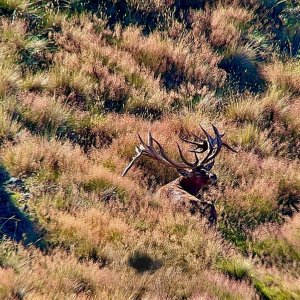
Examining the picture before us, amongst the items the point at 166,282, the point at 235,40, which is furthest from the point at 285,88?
the point at 166,282

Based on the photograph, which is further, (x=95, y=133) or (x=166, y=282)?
(x=95, y=133)

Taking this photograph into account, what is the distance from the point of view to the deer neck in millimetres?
7965

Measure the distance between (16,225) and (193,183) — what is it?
266cm

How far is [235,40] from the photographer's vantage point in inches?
514

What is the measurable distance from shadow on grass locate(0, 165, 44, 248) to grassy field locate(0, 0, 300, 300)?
→ 0.06 feet

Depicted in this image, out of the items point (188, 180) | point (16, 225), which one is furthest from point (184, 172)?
point (16, 225)

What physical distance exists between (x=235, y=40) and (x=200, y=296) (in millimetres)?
8308

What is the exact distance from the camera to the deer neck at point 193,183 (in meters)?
7.96

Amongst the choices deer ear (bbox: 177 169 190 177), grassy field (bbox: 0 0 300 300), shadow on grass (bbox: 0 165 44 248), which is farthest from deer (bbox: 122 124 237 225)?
shadow on grass (bbox: 0 165 44 248)

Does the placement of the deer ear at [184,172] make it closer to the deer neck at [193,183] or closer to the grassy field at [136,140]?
the deer neck at [193,183]

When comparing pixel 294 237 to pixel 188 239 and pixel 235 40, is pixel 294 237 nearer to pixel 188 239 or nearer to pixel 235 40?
pixel 188 239

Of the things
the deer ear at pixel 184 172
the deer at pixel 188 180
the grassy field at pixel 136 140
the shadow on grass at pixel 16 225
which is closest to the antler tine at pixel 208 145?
the deer at pixel 188 180

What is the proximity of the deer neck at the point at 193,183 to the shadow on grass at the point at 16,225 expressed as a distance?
2.35 meters

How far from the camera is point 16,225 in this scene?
6.45 meters
